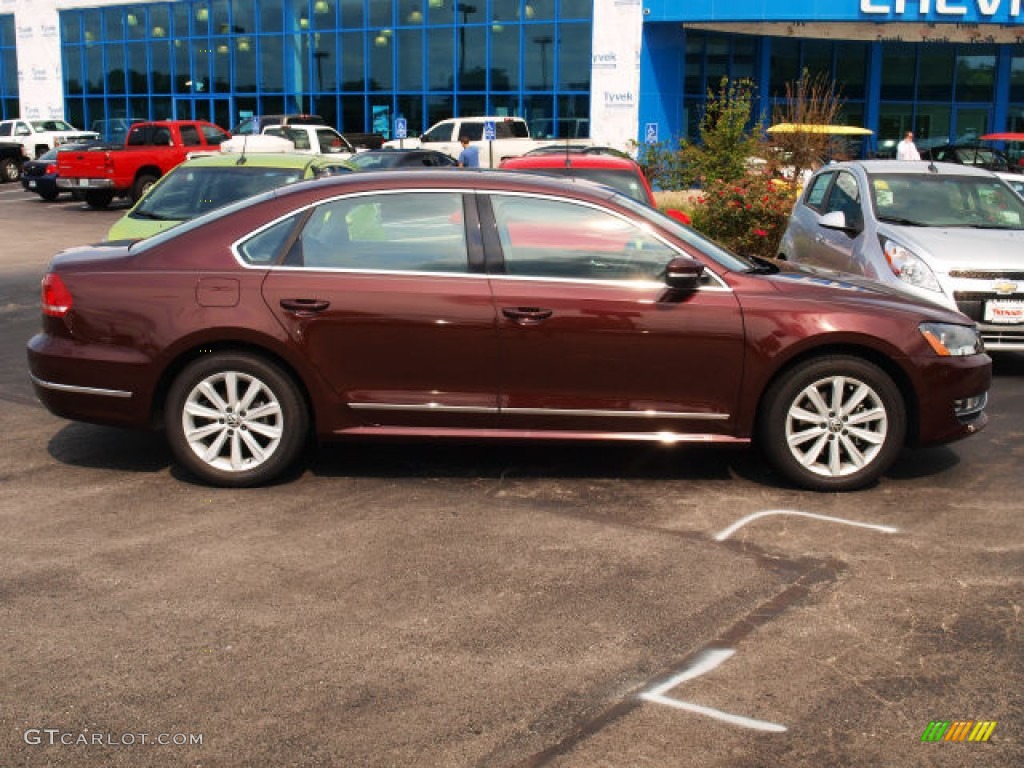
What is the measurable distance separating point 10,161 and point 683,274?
33790 millimetres

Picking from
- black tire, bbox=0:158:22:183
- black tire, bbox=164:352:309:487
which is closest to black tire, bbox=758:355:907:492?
black tire, bbox=164:352:309:487

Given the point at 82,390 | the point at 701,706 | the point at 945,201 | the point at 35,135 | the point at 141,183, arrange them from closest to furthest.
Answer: the point at 701,706 < the point at 82,390 < the point at 945,201 < the point at 141,183 < the point at 35,135

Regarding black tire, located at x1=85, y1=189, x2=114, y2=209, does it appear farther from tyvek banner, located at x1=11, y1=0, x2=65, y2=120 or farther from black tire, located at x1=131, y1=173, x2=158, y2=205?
tyvek banner, located at x1=11, y1=0, x2=65, y2=120

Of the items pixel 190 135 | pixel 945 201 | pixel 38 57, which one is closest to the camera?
pixel 945 201

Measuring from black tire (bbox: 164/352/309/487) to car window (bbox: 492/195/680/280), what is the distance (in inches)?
53.5

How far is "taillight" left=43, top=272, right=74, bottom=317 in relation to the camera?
6.05 meters

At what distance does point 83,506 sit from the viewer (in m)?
5.71

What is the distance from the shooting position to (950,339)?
19.9 ft

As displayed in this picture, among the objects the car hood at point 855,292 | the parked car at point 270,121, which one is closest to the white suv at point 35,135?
the parked car at point 270,121

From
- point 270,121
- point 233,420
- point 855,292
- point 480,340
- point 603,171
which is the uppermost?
point 270,121

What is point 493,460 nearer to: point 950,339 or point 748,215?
point 950,339

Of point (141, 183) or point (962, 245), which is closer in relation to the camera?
point (962, 245)

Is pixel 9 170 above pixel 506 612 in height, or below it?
above

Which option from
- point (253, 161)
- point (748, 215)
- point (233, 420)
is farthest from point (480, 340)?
point (748, 215)
